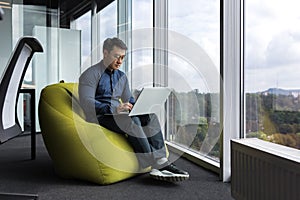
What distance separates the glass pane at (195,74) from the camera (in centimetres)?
296

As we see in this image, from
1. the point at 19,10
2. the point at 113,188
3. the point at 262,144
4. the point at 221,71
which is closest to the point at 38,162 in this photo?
the point at 113,188

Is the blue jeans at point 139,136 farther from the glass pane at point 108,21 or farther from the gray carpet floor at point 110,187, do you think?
the glass pane at point 108,21

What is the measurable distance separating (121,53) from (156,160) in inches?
35.0

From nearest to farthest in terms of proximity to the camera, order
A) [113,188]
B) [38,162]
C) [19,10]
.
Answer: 1. [113,188]
2. [38,162]
3. [19,10]

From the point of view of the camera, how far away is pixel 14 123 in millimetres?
2129

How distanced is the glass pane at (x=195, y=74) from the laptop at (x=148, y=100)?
50 centimetres

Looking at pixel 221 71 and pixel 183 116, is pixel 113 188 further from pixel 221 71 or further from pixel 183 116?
pixel 183 116

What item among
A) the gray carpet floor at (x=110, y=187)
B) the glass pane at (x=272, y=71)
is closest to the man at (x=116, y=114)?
the gray carpet floor at (x=110, y=187)

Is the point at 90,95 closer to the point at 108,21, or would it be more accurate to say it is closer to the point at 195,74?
the point at 195,74

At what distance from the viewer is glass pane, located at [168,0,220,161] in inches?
117

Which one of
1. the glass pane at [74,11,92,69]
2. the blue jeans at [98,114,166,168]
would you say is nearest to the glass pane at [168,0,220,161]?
the blue jeans at [98,114,166,168]

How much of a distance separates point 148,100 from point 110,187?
0.69m

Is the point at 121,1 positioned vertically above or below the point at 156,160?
above

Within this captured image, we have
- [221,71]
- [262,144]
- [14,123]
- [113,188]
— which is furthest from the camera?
[221,71]
